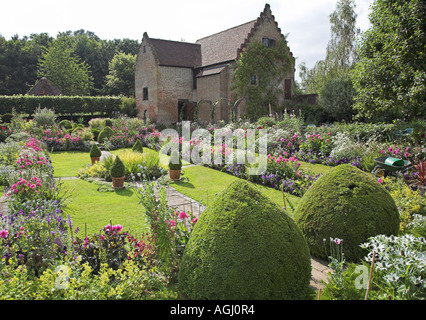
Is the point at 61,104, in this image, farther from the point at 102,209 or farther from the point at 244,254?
the point at 244,254

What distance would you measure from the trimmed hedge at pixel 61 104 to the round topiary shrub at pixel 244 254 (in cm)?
2825

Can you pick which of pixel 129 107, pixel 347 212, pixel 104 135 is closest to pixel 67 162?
pixel 104 135

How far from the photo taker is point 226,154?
1166 cm

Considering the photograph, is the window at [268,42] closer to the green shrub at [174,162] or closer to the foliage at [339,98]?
the foliage at [339,98]

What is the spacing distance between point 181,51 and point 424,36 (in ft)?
63.5

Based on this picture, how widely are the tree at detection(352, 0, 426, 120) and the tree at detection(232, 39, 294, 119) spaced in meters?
8.98

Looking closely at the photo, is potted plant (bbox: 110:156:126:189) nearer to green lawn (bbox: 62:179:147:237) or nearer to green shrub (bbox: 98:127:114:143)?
green lawn (bbox: 62:179:147:237)

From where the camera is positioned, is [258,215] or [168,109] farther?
[168,109]

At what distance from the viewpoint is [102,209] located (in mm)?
6926

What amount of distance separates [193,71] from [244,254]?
2547cm

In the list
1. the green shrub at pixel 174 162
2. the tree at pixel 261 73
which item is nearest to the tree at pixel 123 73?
the tree at pixel 261 73

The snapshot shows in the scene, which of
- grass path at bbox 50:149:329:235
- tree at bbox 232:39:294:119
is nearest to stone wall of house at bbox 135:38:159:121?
tree at bbox 232:39:294:119
